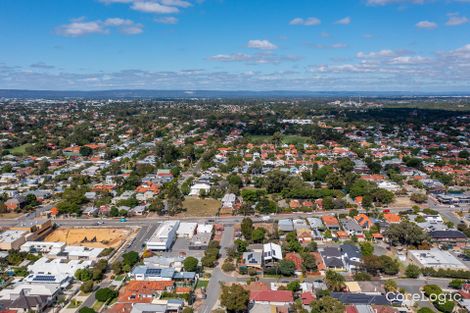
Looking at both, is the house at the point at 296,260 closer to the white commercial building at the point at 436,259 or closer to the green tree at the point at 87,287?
the white commercial building at the point at 436,259

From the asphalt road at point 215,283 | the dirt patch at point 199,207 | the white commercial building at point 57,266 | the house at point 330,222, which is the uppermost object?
the house at point 330,222

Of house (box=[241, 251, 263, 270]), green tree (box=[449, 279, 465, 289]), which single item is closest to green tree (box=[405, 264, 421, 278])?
green tree (box=[449, 279, 465, 289])

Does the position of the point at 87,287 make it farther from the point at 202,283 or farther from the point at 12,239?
the point at 12,239

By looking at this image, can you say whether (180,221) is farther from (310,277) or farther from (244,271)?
(310,277)


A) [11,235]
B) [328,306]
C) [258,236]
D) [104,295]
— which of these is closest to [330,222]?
[258,236]

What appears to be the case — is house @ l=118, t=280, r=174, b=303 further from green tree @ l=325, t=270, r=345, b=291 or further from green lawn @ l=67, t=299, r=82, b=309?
green tree @ l=325, t=270, r=345, b=291

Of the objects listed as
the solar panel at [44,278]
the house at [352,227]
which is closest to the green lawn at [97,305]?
the solar panel at [44,278]
